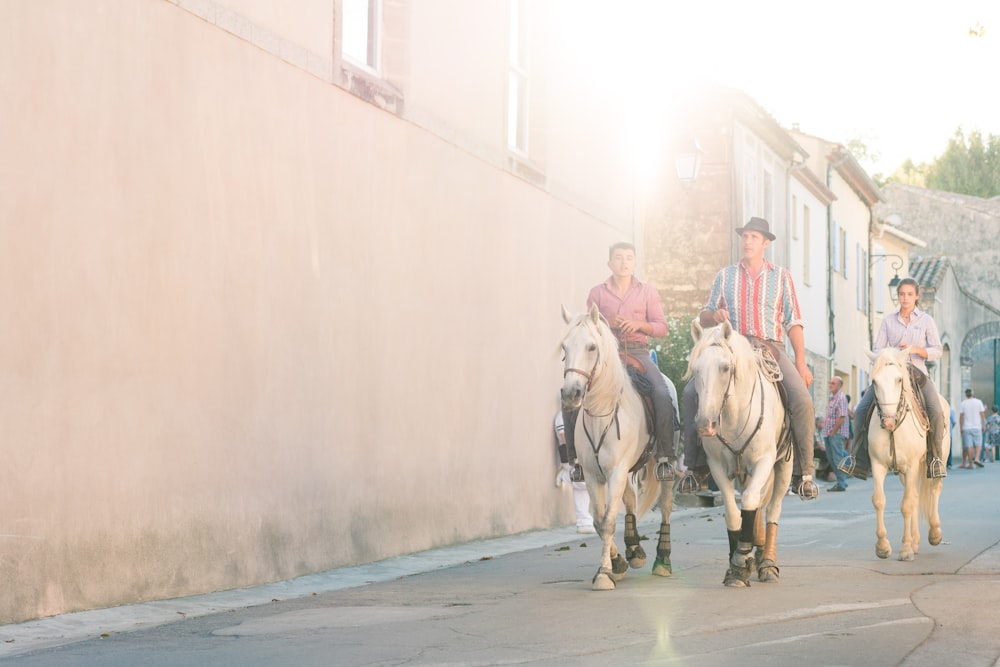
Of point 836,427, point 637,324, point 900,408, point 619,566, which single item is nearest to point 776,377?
point 637,324

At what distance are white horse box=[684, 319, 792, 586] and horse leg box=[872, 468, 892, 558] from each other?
1897 millimetres

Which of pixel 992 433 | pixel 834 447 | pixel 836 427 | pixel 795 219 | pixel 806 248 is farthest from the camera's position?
pixel 992 433

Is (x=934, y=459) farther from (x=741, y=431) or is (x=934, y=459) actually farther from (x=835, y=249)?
(x=835, y=249)

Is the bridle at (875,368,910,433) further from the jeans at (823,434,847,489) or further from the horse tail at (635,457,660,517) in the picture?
the jeans at (823,434,847,489)

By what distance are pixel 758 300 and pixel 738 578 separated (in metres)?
2.02

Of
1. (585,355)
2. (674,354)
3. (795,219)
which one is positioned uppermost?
(795,219)

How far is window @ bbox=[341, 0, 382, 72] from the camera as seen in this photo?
13602 millimetres

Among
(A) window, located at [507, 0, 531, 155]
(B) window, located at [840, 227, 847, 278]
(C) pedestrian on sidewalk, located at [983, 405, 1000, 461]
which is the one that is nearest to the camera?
(A) window, located at [507, 0, 531, 155]

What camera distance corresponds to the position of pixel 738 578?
988cm

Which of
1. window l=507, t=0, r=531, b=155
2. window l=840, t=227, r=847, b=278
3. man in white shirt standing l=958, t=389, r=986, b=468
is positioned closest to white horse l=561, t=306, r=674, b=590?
window l=507, t=0, r=531, b=155

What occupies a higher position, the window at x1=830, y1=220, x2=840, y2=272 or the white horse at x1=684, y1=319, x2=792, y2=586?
the window at x1=830, y1=220, x2=840, y2=272

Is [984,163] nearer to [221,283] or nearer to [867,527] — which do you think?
[867,527]

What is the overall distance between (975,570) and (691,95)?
2075 cm

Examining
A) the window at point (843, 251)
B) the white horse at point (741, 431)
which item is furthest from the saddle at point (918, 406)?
the window at point (843, 251)
